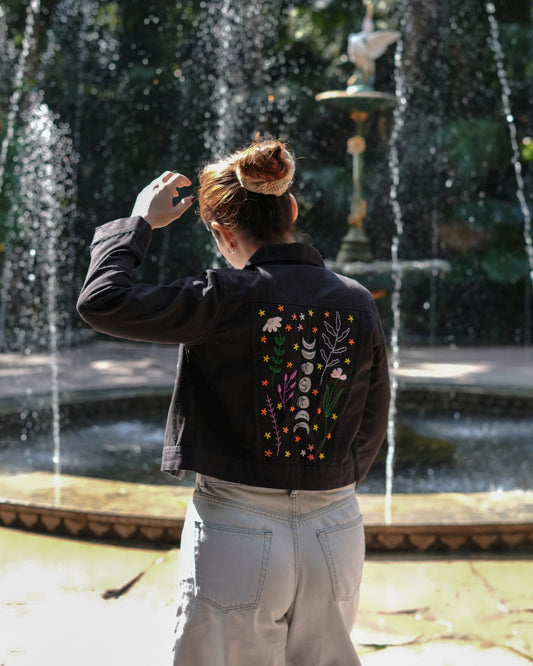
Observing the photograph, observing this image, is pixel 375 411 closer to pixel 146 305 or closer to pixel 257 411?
pixel 257 411

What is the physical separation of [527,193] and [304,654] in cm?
1476

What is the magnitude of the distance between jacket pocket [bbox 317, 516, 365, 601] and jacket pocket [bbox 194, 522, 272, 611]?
0.11m

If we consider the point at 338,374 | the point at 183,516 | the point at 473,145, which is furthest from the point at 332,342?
the point at 473,145

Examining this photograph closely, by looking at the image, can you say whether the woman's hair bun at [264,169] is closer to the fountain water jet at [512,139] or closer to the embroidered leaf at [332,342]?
the embroidered leaf at [332,342]

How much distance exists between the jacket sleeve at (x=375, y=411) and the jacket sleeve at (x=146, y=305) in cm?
35

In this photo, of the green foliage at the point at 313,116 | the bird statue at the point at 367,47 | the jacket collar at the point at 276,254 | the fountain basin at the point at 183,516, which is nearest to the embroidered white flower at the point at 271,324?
the jacket collar at the point at 276,254

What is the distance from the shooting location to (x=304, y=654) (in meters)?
1.29

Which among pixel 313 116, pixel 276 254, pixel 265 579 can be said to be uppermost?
pixel 313 116

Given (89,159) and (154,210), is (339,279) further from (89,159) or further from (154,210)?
(89,159)

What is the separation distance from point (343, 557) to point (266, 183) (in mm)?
614

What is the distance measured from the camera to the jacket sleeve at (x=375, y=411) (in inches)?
56.0

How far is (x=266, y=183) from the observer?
1256mm

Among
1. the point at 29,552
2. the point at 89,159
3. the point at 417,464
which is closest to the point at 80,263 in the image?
the point at 89,159

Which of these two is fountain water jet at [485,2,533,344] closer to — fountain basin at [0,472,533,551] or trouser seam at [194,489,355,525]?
fountain basin at [0,472,533,551]
